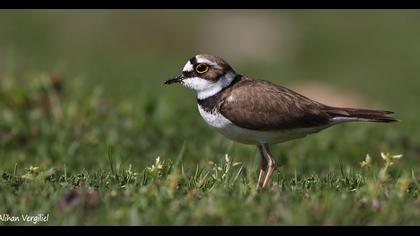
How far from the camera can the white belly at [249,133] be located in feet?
23.9

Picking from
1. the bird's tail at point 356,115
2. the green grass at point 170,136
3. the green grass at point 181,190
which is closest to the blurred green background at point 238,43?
the green grass at point 170,136

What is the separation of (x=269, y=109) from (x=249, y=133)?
326mm

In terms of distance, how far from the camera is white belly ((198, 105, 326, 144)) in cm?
727

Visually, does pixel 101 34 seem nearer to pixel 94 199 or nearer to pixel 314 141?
pixel 314 141

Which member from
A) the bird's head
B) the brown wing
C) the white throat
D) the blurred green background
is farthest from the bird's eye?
the blurred green background

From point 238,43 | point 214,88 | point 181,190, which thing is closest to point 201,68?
point 214,88

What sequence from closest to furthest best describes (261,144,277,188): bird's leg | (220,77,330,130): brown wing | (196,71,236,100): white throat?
(220,77,330,130): brown wing, (261,144,277,188): bird's leg, (196,71,236,100): white throat

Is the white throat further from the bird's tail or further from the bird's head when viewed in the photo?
the bird's tail

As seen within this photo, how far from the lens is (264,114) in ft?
23.7

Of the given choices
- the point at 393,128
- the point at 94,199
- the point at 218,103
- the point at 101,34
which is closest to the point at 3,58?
the point at 101,34

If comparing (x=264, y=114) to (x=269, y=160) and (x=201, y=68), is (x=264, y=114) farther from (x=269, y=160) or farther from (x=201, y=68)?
(x=201, y=68)

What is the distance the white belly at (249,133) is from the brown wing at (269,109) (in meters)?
0.07

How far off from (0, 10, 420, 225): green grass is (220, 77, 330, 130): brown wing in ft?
1.69

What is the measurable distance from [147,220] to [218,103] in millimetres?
2353
